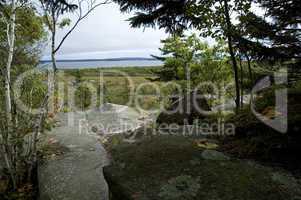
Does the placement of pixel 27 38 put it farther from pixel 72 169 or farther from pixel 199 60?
pixel 199 60

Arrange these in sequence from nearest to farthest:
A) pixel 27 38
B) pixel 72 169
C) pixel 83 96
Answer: pixel 72 169 → pixel 27 38 → pixel 83 96

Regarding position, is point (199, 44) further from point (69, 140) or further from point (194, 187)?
point (194, 187)

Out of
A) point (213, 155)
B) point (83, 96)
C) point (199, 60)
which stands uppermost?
point (199, 60)

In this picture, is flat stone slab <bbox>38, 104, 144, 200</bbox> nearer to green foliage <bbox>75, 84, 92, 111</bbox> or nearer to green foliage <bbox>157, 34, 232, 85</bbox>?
green foliage <bbox>157, 34, 232, 85</bbox>

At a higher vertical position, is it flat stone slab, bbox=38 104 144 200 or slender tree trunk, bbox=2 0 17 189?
slender tree trunk, bbox=2 0 17 189

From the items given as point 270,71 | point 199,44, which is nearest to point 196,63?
point 199,44

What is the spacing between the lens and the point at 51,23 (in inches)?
190

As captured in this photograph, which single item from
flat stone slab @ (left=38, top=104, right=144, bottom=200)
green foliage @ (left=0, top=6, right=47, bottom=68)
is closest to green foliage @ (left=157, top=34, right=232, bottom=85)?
green foliage @ (left=0, top=6, right=47, bottom=68)

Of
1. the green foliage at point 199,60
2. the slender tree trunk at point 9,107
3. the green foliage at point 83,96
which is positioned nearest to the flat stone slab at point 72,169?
the slender tree trunk at point 9,107

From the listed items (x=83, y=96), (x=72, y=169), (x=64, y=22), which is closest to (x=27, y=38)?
(x=64, y=22)

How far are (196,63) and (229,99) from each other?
6.96 feet

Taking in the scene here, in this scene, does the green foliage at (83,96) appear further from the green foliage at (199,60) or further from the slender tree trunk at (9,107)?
the slender tree trunk at (9,107)

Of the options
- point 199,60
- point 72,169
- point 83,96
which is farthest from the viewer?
point 83,96

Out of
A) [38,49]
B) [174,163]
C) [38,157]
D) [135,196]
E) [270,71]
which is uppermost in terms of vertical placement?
[38,49]
